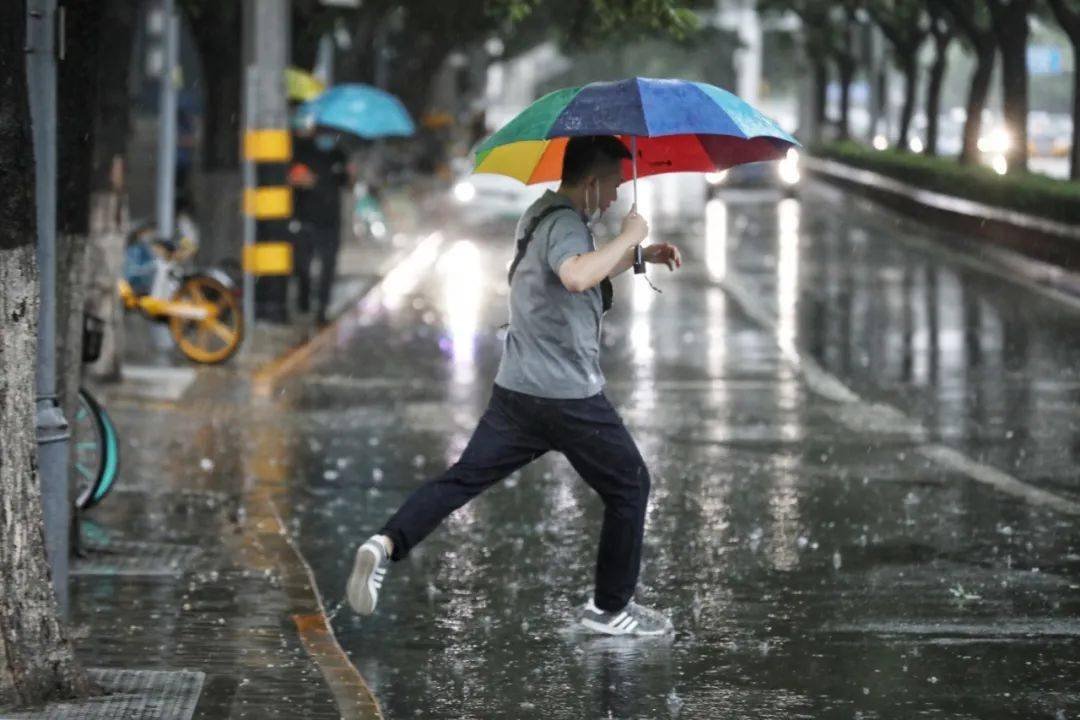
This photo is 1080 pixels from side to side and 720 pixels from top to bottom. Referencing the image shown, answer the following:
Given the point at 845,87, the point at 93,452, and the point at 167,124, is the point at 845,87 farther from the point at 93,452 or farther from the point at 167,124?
the point at 93,452

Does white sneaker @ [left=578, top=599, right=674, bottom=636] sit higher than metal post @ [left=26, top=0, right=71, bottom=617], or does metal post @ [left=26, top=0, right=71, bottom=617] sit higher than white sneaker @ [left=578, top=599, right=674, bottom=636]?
metal post @ [left=26, top=0, right=71, bottom=617]

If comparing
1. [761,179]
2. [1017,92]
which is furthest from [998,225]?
[761,179]

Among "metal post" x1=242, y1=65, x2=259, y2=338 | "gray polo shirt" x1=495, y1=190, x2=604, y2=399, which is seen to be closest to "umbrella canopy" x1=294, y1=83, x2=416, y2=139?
"metal post" x1=242, y1=65, x2=259, y2=338

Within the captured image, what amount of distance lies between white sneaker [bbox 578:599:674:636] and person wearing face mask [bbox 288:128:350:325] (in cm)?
1275

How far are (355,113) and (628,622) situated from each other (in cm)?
1350

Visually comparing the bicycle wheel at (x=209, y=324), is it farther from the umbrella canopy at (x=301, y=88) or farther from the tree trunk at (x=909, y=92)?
the tree trunk at (x=909, y=92)

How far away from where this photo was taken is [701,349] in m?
18.4

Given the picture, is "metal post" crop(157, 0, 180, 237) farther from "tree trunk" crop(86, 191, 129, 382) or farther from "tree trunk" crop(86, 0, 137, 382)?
"tree trunk" crop(86, 191, 129, 382)

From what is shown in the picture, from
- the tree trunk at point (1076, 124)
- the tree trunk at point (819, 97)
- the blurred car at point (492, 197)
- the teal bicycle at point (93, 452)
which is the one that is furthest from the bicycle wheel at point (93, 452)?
the tree trunk at point (819, 97)

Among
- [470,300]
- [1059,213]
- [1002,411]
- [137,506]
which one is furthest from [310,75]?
[137,506]

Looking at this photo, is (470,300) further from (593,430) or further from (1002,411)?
(593,430)

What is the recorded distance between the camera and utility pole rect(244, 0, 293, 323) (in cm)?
1875

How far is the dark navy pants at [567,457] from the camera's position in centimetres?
768

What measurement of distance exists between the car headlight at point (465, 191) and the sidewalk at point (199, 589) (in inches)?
1027
